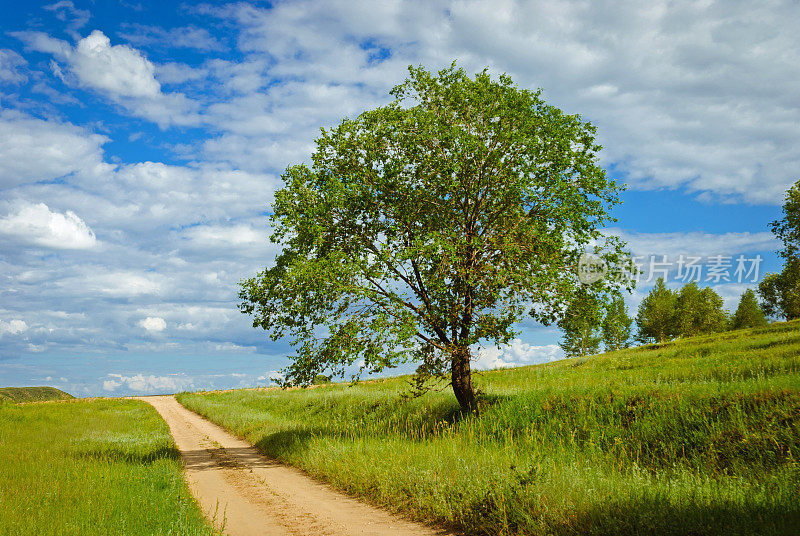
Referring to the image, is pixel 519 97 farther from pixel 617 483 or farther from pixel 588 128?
pixel 617 483

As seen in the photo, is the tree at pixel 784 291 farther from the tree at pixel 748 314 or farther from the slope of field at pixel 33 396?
the slope of field at pixel 33 396

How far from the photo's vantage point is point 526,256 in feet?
57.1

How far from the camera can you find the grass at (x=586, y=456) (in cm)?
766

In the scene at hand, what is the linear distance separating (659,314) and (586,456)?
80.0 meters

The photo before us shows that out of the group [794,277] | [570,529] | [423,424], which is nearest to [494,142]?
[423,424]

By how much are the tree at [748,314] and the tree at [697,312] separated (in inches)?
92.9

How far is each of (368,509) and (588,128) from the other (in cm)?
1561

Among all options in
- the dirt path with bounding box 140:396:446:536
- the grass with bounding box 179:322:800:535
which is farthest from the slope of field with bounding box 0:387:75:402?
the grass with bounding box 179:322:800:535

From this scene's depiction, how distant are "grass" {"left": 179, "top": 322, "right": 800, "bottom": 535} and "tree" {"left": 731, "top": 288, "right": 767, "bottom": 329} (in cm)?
7134

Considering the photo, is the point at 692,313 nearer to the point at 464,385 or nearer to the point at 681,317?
the point at 681,317

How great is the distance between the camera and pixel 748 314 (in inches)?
3314

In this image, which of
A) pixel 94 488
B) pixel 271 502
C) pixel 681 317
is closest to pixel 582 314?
pixel 271 502

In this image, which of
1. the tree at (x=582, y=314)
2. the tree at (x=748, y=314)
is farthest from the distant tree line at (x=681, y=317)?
the tree at (x=582, y=314)

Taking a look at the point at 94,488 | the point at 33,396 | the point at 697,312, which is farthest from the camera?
the point at 697,312
